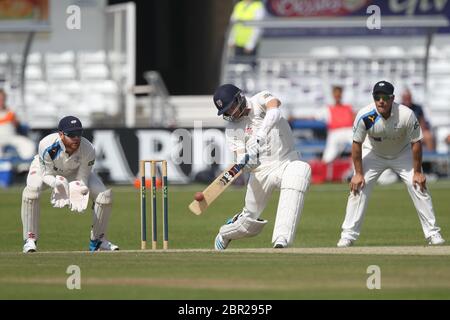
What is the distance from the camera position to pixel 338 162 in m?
Answer: 24.6

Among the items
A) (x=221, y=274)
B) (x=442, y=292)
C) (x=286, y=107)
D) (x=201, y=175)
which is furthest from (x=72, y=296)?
(x=286, y=107)

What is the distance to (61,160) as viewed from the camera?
1354 centimetres

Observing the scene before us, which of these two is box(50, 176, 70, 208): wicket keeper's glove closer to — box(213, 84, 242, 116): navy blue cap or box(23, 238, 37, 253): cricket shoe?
box(23, 238, 37, 253): cricket shoe

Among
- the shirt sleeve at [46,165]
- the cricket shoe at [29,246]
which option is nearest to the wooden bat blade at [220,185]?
the shirt sleeve at [46,165]

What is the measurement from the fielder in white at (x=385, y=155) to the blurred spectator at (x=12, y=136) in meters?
11.2

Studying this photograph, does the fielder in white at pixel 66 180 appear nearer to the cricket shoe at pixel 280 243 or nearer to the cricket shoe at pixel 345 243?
the cricket shoe at pixel 280 243

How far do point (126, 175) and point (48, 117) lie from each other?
320 cm

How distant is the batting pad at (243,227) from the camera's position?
13594mm

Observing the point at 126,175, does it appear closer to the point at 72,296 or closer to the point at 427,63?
the point at 427,63

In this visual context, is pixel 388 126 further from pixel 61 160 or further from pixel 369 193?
pixel 61 160

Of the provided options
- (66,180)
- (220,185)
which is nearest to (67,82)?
(66,180)

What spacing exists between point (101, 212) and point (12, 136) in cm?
1088

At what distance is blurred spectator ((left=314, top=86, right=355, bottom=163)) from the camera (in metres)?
23.9

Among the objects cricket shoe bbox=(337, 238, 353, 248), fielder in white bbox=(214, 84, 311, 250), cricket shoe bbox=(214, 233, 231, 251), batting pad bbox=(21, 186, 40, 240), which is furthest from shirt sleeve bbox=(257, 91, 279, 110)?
batting pad bbox=(21, 186, 40, 240)
